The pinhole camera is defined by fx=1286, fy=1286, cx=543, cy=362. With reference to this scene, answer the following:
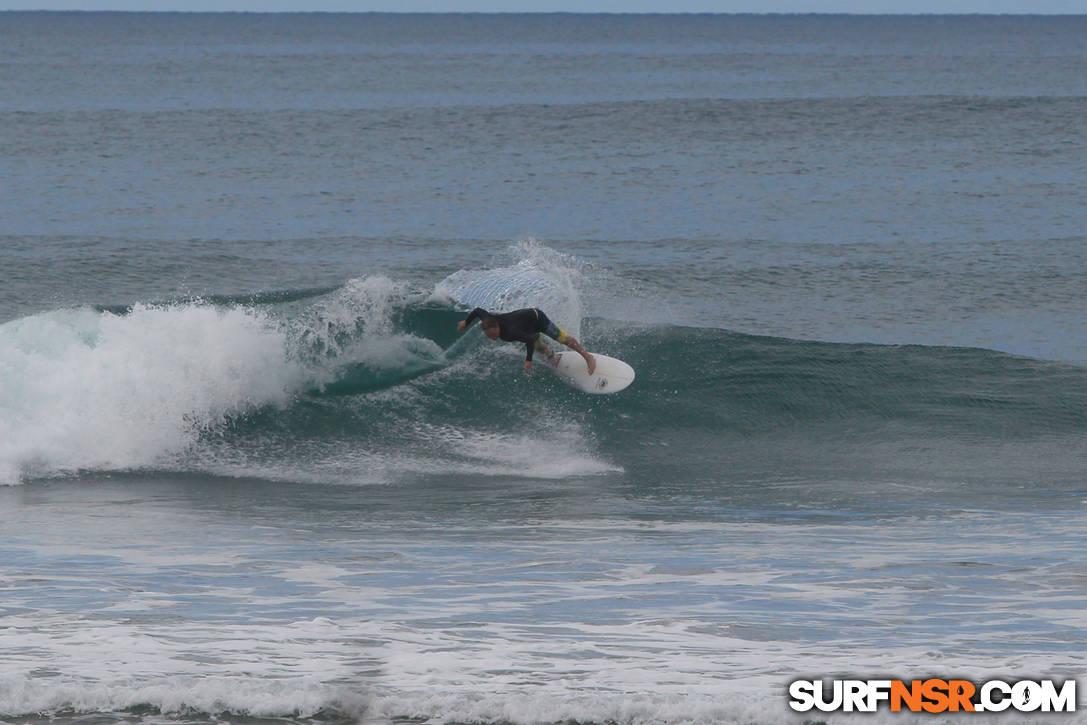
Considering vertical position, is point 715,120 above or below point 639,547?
above

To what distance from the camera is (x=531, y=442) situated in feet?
47.9

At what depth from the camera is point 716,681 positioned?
721 centimetres

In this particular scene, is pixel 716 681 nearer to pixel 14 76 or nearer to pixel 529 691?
pixel 529 691

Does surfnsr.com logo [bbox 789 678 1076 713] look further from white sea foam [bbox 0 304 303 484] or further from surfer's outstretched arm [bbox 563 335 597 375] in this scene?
white sea foam [bbox 0 304 303 484]

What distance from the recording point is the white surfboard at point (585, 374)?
15.6 m

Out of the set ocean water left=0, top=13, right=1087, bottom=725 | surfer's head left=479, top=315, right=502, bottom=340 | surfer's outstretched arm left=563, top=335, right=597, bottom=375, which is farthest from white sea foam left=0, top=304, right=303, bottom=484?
surfer's outstretched arm left=563, top=335, right=597, bottom=375

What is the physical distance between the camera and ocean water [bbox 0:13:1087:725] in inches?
298

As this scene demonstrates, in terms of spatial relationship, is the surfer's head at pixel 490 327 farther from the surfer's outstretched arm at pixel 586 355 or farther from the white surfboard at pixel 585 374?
the white surfboard at pixel 585 374

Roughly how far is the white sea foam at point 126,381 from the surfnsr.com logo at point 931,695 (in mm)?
8797

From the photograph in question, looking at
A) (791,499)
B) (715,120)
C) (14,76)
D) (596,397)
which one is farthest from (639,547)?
(14,76)

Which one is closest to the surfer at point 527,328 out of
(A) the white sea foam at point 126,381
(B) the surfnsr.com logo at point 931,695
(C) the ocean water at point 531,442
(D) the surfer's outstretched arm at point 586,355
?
(D) the surfer's outstretched arm at point 586,355

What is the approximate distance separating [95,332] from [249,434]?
297 centimetres

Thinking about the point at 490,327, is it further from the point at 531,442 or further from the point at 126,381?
the point at 126,381

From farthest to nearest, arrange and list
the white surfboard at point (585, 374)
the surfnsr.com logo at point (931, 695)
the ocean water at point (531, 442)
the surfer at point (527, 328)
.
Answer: the white surfboard at point (585, 374) < the surfer at point (527, 328) < the ocean water at point (531, 442) < the surfnsr.com logo at point (931, 695)
